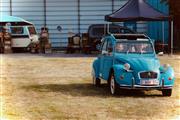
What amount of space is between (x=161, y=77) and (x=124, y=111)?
100 inches

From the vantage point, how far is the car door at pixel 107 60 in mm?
13890

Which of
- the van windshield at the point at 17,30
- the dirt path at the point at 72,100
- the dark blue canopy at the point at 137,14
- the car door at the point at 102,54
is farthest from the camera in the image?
the van windshield at the point at 17,30

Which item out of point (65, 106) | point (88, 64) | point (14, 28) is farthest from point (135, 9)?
point (65, 106)

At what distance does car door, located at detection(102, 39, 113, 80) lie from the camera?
13890 mm

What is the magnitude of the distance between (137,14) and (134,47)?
12.7 m

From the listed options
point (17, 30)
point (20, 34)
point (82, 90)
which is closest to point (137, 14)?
point (20, 34)

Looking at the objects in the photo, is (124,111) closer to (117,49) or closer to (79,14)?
(117,49)

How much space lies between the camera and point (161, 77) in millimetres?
12961

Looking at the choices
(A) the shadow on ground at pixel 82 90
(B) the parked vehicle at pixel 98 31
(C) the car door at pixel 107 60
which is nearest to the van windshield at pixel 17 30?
(B) the parked vehicle at pixel 98 31

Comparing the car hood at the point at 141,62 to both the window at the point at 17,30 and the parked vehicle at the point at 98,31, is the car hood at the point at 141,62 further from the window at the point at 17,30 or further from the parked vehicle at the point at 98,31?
the window at the point at 17,30

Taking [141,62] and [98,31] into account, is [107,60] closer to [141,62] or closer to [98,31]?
[141,62]

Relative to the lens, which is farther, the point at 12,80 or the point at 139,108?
the point at 12,80

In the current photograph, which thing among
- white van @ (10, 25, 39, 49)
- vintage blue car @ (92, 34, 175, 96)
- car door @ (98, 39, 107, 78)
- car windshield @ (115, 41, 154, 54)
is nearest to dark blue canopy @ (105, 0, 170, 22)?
white van @ (10, 25, 39, 49)

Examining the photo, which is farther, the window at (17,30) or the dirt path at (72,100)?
the window at (17,30)
